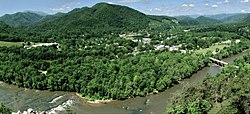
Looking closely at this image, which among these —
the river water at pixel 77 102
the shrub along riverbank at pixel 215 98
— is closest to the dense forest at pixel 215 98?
the shrub along riverbank at pixel 215 98

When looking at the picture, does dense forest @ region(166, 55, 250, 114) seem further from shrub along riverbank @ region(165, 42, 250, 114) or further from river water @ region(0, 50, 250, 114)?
river water @ region(0, 50, 250, 114)

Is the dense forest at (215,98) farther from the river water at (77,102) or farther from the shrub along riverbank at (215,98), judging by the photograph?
the river water at (77,102)

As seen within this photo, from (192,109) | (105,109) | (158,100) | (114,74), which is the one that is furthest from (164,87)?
(192,109)

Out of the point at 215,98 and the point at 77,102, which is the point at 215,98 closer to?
the point at 215,98

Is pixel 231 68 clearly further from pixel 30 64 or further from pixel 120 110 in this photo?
pixel 30 64

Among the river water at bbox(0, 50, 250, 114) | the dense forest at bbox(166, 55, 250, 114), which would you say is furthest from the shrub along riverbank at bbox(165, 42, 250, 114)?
the river water at bbox(0, 50, 250, 114)
